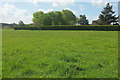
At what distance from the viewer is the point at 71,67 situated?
4375 millimetres

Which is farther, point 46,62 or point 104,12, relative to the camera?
point 104,12

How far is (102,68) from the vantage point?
4.25m

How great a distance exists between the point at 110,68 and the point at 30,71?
10.1 ft

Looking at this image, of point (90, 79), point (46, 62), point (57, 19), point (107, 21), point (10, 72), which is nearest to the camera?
point (90, 79)

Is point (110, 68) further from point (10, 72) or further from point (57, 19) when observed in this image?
point (57, 19)

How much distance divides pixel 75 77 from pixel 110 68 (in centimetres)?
159

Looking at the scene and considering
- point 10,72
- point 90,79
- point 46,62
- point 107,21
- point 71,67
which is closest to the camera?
point 90,79

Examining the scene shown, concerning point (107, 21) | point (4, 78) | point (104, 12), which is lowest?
point (4, 78)

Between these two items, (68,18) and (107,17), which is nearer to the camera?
(107,17)

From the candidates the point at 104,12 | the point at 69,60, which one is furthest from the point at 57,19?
the point at 69,60

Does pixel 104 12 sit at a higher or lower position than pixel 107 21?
higher

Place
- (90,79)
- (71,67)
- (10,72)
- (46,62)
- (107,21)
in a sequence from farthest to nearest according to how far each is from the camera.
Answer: (107,21), (46,62), (71,67), (10,72), (90,79)

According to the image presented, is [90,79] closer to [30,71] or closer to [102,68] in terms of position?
[102,68]

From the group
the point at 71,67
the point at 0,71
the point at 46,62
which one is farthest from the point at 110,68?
the point at 0,71
